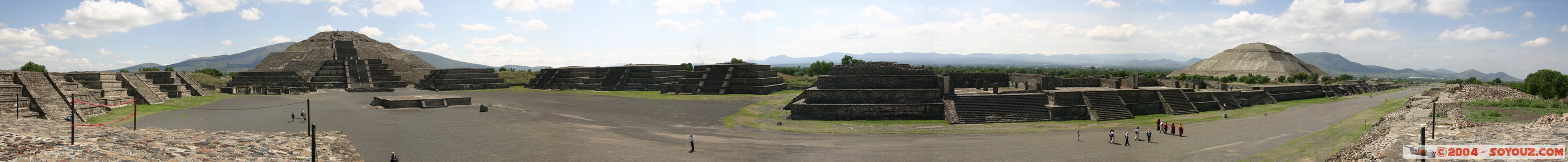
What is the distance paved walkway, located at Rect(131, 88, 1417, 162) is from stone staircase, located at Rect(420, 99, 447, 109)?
2.45 m

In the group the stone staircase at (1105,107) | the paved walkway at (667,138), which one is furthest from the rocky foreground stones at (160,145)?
the stone staircase at (1105,107)

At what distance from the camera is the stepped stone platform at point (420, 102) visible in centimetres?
4341

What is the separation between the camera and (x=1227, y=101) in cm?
4866

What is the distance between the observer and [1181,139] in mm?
26953

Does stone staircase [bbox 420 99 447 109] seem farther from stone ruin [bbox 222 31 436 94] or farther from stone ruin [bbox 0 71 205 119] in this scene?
stone ruin [bbox 222 31 436 94]

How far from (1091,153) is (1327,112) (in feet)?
88.9

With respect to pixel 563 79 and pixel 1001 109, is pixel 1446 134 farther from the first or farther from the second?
pixel 563 79

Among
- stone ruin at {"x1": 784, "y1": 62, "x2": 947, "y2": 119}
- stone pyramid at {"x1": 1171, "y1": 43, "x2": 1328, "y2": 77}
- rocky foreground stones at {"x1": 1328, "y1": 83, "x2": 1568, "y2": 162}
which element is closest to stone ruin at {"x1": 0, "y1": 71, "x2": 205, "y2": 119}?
stone ruin at {"x1": 784, "y1": 62, "x2": 947, "y2": 119}

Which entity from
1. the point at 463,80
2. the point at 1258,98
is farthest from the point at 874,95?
the point at 463,80

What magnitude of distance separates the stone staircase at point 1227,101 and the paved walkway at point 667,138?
18.1ft

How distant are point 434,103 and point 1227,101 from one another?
154 ft

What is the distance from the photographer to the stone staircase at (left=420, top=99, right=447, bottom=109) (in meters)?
43.7

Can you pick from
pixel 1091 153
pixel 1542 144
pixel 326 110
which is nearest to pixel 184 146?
pixel 326 110

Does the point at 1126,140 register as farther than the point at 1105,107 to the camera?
No
